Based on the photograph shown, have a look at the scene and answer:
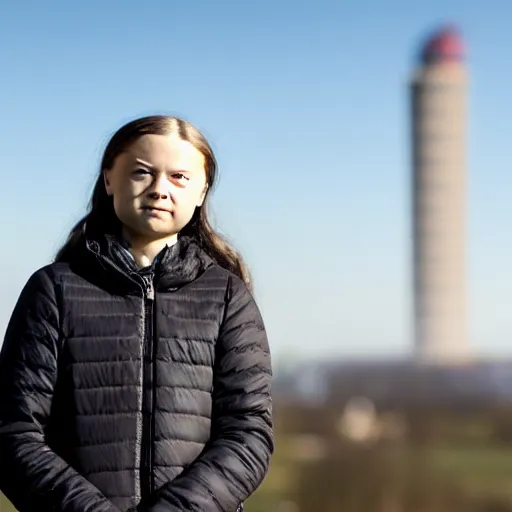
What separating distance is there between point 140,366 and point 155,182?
20 cm

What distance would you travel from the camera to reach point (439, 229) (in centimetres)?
4666

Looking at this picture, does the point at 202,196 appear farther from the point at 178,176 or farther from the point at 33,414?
the point at 33,414

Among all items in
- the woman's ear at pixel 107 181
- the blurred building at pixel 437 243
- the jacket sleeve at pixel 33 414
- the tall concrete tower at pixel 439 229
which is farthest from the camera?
the tall concrete tower at pixel 439 229

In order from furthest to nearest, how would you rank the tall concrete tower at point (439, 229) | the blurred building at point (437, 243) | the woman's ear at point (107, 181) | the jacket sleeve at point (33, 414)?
the tall concrete tower at point (439, 229)
the blurred building at point (437, 243)
the woman's ear at point (107, 181)
the jacket sleeve at point (33, 414)

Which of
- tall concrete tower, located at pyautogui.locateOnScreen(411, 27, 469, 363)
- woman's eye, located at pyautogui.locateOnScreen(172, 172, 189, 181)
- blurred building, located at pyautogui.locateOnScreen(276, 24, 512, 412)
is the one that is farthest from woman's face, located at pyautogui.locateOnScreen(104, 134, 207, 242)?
tall concrete tower, located at pyautogui.locateOnScreen(411, 27, 469, 363)

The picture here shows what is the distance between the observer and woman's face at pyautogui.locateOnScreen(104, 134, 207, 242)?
1.45 m

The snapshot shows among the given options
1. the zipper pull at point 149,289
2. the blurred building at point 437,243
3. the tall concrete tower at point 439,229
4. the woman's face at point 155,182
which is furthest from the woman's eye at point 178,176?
the tall concrete tower at point 439,229

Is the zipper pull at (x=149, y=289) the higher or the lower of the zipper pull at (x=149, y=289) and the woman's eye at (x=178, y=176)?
the lower

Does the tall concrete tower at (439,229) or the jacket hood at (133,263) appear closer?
the jacket hood at (133,263)

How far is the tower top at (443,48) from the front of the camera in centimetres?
A: 5116

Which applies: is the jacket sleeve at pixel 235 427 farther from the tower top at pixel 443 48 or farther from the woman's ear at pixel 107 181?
the tower top at pixel 443 48

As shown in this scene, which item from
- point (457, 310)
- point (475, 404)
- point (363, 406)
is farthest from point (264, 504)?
point (457, 310)

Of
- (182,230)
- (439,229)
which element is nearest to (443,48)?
(439,229)

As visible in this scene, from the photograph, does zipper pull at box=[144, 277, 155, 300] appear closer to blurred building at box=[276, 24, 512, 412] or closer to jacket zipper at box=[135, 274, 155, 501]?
jacket zipper at box=[135, 274, 155, 501]
